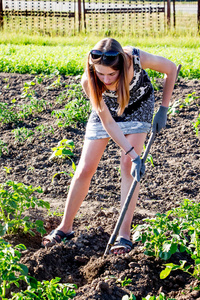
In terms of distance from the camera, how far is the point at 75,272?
2.87 m

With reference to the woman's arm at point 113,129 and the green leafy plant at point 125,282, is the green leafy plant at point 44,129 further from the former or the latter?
the green leafy plant at point 125,282

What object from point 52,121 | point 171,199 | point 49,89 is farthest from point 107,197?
point 49,89

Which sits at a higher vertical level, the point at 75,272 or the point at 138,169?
the point at 138,169

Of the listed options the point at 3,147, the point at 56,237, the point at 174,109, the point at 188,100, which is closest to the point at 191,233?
the point at 56,237

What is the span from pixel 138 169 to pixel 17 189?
0.78 meters

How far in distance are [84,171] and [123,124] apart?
1.33 ft

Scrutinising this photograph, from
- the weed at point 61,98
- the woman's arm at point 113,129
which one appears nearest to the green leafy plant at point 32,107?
the weed at point 61,98

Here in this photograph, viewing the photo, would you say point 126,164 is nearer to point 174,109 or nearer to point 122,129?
point 122,129

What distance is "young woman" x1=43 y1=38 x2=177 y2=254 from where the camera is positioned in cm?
274

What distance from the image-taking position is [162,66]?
2900 mm

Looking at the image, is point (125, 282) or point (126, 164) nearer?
point (125, 282)

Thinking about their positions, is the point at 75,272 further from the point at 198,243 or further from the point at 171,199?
the point at 171,199

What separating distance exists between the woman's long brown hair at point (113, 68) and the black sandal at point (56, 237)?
3.20 feet

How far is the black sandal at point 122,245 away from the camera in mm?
2959
